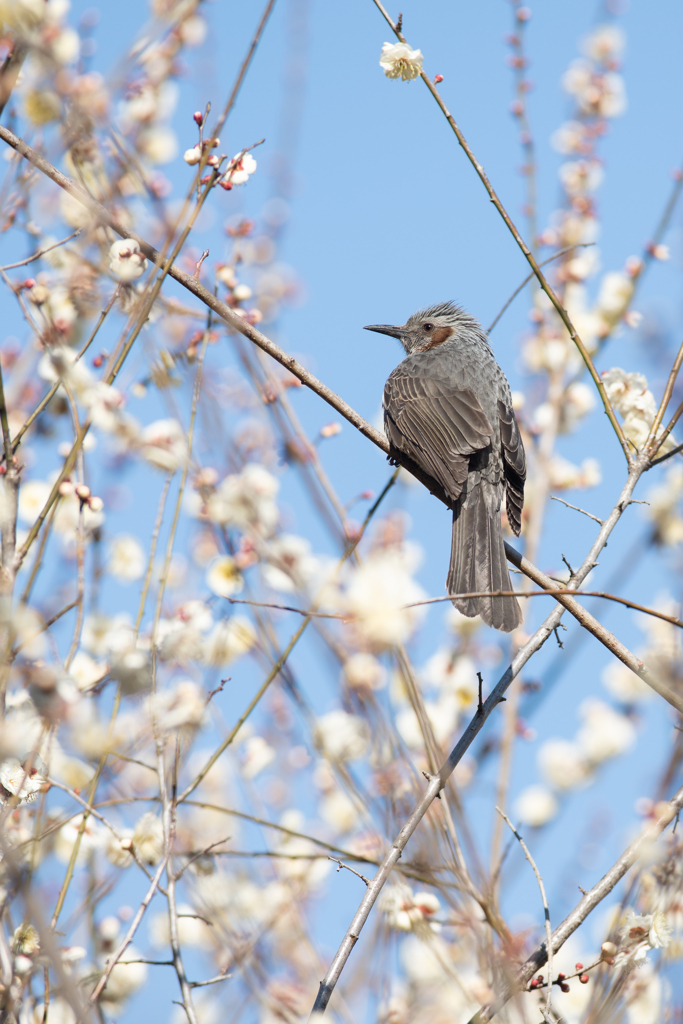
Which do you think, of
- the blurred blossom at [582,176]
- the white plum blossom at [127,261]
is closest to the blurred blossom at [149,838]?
the white plum blossom at [127,261]

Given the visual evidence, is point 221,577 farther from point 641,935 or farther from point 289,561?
point 641,935

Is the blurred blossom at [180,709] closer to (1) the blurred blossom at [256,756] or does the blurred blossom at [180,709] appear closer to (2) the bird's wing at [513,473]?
→ (1) the blurred blossom at [256,756]

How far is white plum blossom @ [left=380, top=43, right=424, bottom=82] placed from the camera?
3.15 meters

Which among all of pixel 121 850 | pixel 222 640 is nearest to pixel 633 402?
pixel 222 640

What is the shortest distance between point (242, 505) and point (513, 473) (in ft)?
7.15

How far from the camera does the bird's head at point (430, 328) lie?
19.1ft

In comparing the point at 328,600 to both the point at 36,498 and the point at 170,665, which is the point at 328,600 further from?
the point at 36,498

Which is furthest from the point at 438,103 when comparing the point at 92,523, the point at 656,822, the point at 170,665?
the point at 656,822

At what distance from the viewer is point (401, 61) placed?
10.6 ft

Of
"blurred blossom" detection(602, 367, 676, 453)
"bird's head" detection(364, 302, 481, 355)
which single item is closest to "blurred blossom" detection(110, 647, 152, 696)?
"blurred blossom" detection(602, 367, 676, 453)

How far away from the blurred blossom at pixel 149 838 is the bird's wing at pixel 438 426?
1.96 metres

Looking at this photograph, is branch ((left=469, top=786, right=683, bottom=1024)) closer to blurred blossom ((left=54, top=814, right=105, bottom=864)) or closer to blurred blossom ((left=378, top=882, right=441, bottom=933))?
blurred blossom ((left=378, top=882, right=441, bottom=933))

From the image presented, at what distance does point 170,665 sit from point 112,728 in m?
0.51

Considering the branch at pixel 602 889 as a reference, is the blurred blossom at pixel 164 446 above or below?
above
